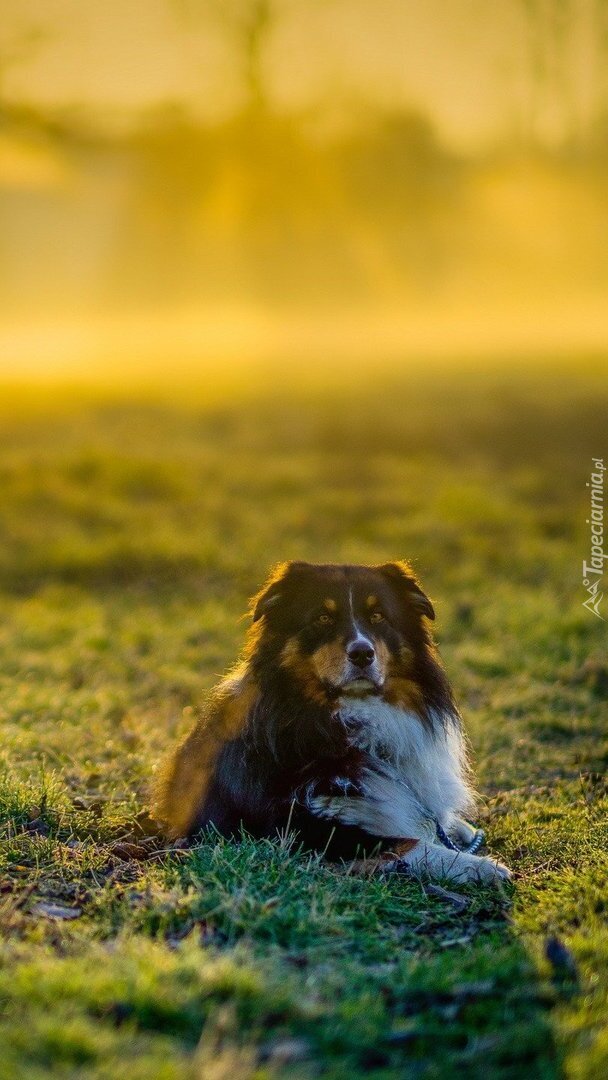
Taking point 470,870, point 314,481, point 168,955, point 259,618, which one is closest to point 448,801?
point 470,870

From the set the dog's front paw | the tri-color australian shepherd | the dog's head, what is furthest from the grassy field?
the dog's head

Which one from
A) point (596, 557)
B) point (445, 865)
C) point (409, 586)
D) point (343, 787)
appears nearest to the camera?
point (445, 865)

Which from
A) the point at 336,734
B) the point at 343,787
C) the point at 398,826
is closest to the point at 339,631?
the point at 336,734

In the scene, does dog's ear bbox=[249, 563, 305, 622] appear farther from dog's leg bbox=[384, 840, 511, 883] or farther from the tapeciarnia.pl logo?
the tapeciarnia.pl logo

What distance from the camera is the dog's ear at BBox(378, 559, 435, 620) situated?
18.2ft

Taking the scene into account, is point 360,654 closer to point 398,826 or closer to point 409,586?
point 409,586

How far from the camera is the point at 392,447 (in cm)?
2428

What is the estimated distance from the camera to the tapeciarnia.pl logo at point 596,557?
1169 cm

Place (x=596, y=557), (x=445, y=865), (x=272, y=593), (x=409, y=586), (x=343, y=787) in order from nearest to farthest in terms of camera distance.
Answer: (x=445, y=865), (x=343, y=787), (x=272, y=593), (x=409, y=586), (x=596, y=557)

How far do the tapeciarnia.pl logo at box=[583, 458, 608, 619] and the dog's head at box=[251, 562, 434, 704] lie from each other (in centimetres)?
602

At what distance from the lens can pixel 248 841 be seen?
5.08 metres

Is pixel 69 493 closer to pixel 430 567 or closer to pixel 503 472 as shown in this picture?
pixel 430 567

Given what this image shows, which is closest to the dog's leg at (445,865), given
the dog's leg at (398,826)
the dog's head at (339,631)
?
the dog's leg at (398,826)

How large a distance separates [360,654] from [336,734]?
45cm
